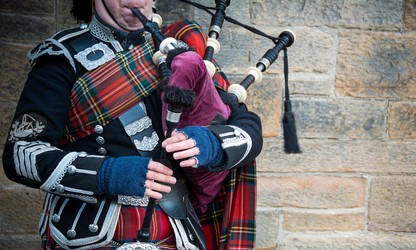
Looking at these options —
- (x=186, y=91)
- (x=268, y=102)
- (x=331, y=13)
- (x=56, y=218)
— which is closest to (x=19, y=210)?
(x=56, y=218)

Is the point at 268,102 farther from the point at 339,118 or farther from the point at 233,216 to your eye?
the point at 233,216

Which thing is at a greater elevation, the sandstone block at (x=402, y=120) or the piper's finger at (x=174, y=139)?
the sandstone block at (x=402, y=120)

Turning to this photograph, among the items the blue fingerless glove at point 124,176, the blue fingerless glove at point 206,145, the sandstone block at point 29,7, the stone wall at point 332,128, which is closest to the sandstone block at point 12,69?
the sandstone block at point 29,7

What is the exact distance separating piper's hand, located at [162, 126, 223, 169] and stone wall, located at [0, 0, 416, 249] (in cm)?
109

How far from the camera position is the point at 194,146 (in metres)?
1.64

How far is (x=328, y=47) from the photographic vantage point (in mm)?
2826

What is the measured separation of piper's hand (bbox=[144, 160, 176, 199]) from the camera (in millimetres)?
1654

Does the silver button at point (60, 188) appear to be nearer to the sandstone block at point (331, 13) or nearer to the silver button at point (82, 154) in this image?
the silver button at point (82, 154)

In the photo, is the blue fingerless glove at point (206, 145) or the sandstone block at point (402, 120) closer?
the blue fingerless glove at point (206, 145)

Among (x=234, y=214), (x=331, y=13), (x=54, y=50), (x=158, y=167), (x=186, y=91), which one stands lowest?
(x=234, y=214)

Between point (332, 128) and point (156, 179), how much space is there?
1424 millimetres

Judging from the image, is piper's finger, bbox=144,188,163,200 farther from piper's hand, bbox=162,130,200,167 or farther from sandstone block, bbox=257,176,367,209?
sandstone block, bbox=257,176,367,209

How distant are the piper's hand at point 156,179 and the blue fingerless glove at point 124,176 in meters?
0.01

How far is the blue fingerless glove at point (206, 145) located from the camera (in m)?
1.65
